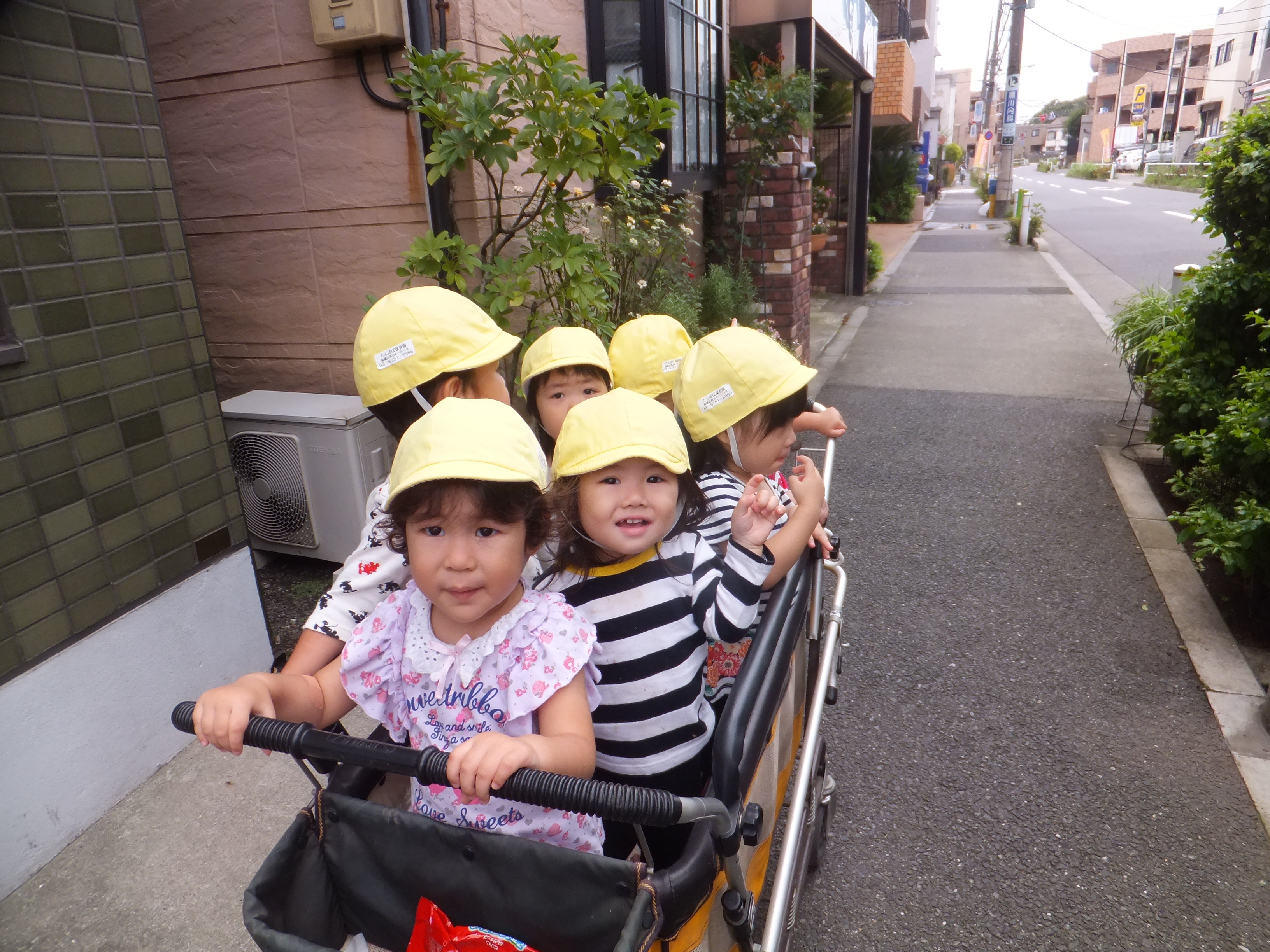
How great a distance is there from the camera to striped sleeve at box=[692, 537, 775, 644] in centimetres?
150

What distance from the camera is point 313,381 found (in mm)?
4207

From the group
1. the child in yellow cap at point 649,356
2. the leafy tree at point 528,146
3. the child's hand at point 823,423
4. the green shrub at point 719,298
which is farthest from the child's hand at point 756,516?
the green shrub at point 719,298

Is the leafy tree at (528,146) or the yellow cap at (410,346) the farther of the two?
the leafy tree at (528,146)

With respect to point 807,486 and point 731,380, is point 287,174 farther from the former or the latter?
point 807,486

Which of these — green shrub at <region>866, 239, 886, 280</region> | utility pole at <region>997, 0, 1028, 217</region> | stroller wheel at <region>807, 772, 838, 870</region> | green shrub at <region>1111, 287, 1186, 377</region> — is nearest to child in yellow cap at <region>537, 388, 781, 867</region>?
stroller wheel at <region>807, 772, 838, 870</region>

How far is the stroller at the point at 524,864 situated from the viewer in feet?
3.46

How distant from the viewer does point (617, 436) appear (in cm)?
146

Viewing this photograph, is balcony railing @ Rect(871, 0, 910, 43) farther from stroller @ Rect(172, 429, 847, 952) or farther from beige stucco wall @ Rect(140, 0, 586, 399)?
stroller @ Rect(172, 429, 847, 952)

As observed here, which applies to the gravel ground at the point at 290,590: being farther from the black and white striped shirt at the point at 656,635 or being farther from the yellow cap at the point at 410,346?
the black and white striped shirt at the point at 656,635

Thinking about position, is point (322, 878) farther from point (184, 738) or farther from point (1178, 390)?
point (1178, 390)

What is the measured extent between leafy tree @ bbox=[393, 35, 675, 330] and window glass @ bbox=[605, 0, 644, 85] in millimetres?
1767

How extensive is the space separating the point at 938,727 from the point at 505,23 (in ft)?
11.9

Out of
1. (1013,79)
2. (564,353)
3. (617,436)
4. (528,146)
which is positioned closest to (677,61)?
(528,146)

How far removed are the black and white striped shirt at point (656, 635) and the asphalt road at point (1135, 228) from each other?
4.12m
